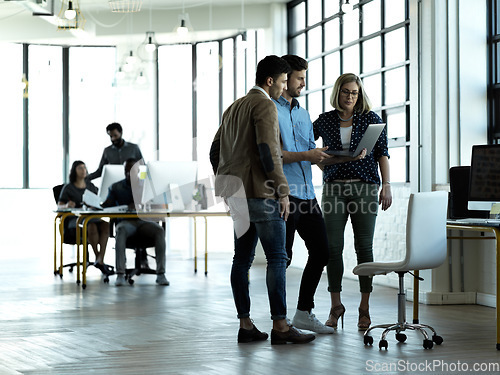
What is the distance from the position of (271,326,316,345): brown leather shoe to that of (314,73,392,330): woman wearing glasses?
50 cm

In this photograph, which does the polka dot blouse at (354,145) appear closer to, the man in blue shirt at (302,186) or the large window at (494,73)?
the man in blue shirt at (302,186)

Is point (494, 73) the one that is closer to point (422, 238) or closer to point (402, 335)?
point (422, 238)

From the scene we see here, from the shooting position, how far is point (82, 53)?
40.2ft

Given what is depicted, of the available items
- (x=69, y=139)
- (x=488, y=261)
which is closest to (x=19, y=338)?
(x=488, y=261)

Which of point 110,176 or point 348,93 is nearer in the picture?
point 348,93

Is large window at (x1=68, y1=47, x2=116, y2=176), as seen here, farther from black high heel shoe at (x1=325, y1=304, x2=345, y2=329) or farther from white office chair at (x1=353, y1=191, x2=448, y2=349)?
white office chair at (x1=353, y1=191, x2=448, y2=349)

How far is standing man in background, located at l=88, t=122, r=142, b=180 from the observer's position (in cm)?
823

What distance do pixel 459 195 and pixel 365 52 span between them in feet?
10.4

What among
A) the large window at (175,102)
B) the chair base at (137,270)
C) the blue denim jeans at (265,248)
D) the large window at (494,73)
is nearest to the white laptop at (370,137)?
the blue denim jeans at (265,248)

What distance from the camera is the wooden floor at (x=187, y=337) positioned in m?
3.44

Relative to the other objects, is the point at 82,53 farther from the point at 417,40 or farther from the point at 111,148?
the point at 417,40

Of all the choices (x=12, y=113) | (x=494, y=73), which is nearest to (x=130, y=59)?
(x=12, y=113)

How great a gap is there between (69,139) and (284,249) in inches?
351

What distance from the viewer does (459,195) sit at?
4930 millimetres
